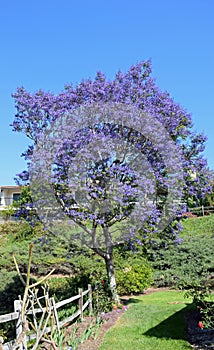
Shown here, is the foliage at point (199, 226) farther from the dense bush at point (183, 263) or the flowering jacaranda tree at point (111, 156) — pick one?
the flowering jacaranda tree at point (111, 156)

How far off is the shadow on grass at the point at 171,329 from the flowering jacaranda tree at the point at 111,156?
1673 millimetres

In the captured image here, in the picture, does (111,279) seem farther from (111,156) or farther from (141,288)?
(141,288)

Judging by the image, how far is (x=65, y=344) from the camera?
21.3ft

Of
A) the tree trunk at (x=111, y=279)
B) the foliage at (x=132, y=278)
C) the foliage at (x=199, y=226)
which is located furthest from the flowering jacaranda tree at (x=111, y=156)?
the foliage at (x=199, y=226)

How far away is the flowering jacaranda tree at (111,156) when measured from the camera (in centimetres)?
810

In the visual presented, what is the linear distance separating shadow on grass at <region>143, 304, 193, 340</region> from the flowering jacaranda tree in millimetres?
1673

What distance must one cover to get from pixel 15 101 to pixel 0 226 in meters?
15.7

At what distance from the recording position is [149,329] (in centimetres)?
741

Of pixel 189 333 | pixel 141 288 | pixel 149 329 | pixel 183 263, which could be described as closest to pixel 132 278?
pixel 141 288

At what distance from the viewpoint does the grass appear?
6.52 meters

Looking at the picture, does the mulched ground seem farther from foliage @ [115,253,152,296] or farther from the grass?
foliage @ [115,253,152,296]

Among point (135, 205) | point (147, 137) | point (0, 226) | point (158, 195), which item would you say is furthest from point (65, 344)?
point (0, 226)

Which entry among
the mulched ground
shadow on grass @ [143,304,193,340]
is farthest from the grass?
the mulched ground

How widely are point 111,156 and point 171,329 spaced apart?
348 cm
